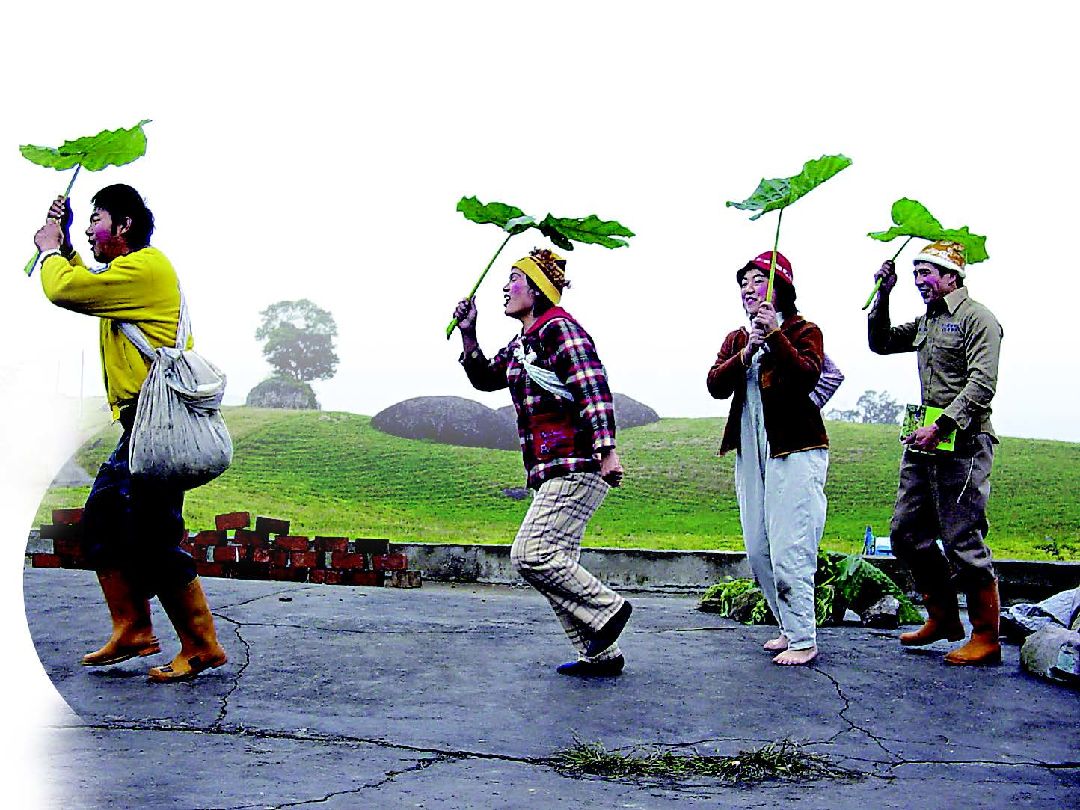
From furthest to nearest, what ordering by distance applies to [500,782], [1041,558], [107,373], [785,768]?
[1041,558] → [107,373] → [785,768] → [500,782]

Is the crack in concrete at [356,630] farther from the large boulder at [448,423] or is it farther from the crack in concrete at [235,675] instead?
the large boulder at [448,423]

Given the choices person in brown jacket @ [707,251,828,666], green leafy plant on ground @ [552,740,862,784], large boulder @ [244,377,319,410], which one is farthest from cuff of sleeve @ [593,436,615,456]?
large boulder @ [244,377,319,410]

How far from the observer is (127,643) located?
4.82m

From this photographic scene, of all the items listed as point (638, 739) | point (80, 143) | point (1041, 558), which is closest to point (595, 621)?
point (638, 739)

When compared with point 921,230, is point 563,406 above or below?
below

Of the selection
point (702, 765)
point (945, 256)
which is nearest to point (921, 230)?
point (945, 256)

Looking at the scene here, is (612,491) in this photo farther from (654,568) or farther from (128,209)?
(128,209)

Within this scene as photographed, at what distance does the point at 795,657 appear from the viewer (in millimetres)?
5434

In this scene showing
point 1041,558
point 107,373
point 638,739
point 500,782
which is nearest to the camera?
point 500,782

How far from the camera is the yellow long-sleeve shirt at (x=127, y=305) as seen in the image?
4508mm

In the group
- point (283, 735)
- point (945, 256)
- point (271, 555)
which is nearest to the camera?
point (283, 735)

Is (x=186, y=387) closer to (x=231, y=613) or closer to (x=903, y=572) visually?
(x=231, y=613)

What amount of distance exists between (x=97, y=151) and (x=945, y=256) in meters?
3.90

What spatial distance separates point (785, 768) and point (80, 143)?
3391 millimetres
